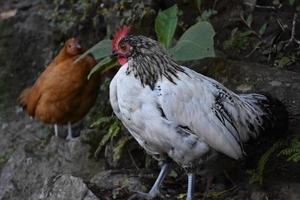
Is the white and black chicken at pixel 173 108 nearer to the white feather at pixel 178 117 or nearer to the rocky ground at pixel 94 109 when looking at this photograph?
the white feather at pixel 178 117

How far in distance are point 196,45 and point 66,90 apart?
7.75ft

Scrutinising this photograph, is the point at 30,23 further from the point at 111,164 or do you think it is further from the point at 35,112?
the point at 111,164

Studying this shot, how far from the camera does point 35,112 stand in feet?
27.1

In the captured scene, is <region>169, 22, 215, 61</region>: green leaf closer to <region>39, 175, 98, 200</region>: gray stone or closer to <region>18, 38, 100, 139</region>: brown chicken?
<region>39, 175, 98, 200</region>: gray stone

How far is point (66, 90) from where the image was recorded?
778 cm

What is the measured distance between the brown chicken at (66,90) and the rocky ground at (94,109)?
295 millimetres

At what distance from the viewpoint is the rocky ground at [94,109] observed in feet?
18.0

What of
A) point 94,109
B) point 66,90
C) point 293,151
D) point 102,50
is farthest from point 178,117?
point 94,109

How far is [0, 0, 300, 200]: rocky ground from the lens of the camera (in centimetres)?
548

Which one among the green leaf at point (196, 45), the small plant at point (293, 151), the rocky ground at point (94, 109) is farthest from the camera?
the green leaf at point (196, 45)

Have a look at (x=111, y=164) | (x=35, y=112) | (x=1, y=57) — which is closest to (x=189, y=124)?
(x=111, y=164)

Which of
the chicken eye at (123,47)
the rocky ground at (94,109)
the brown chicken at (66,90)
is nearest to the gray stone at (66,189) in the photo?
the rocky ground at (94,109)

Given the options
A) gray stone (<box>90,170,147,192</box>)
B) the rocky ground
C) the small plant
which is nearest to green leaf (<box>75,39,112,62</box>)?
the rocky ground

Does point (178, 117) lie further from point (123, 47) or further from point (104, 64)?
point (104, 64)
